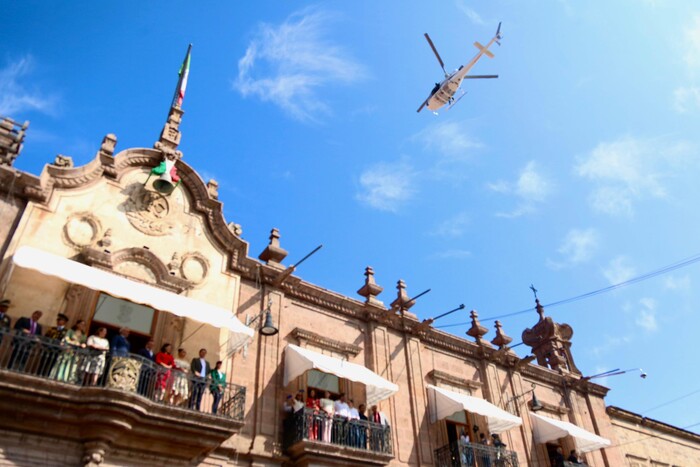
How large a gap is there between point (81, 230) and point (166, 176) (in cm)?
232

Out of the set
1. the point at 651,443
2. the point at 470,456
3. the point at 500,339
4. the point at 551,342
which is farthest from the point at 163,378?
the point at 651,443

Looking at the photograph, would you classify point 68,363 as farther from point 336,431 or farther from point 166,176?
point 336,431

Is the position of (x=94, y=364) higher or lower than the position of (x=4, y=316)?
lower

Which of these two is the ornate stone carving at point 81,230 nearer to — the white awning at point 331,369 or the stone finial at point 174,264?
the stone finial at point 174,264

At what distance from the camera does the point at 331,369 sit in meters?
13.0

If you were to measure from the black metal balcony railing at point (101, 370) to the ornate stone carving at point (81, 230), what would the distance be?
2620mm

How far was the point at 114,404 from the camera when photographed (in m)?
9.41

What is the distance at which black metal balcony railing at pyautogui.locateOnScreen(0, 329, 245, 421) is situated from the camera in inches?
372

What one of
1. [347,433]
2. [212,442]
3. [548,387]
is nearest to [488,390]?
[548,387]

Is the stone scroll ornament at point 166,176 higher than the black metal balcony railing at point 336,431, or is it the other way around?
the stone scroll ornament at point 166,176

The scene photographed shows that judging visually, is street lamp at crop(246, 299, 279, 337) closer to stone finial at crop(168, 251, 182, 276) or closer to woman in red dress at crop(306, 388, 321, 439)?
woman in red dress at crop(306, 388, 321, 439)

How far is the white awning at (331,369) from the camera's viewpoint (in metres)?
13.0

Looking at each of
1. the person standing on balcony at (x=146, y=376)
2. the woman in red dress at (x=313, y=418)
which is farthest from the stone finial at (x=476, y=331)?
the person standing on balcony at (x=146, y=376)

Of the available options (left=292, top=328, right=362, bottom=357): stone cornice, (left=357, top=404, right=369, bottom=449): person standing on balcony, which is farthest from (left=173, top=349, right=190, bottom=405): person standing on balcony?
(left=357, top=404, right=369, bottom=449): person standing on balcony
